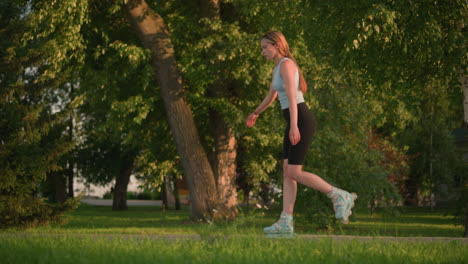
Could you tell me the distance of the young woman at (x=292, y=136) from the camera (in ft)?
21.4

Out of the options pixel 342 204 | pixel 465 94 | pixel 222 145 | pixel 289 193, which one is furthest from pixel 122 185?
pixel 342 204

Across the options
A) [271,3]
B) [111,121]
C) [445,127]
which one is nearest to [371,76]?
[271,3]

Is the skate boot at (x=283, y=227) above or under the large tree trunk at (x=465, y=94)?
under

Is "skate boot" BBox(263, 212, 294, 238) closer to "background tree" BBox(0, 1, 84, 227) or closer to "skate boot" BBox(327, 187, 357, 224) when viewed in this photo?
"skate boot" BBox(327, 187, 357, 224)

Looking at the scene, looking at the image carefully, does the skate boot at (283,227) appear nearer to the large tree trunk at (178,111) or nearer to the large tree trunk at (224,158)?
the large tree trunk at (178,111)

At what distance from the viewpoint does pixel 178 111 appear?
16328 mm

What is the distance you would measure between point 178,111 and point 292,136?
10123 millimetres

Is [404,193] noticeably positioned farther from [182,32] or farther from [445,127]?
[182,32]

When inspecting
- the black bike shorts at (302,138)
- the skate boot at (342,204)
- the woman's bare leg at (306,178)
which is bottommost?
the skate boot at (342,204)

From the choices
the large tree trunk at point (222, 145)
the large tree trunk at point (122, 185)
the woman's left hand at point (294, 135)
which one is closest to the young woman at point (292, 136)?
the woman's left hand at point (294, 135)

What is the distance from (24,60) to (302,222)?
728 cm

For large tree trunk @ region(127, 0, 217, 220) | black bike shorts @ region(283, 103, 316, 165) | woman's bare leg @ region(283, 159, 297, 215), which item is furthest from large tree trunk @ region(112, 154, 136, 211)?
black bike shorts @ region(283, 103, 316, 165)

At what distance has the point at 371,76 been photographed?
13.2m

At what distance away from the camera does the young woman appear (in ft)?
21.4
